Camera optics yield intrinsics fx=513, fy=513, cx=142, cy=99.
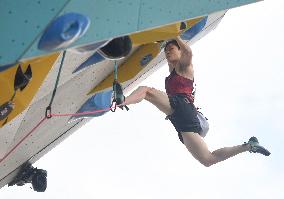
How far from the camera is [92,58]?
20.6ft

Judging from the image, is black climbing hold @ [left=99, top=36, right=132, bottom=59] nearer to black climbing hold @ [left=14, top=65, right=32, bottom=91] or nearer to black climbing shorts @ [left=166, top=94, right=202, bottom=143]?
black climbing hold @ [left=14, top=65, right=32, bottom=91]

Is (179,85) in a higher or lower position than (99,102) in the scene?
higher

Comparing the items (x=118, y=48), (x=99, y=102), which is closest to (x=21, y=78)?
(x=118, y=48)

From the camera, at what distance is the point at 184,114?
26.7 feet

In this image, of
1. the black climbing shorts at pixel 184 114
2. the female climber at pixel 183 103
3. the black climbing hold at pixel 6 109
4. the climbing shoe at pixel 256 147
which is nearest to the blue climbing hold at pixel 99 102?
the female climber at pixel 183 103

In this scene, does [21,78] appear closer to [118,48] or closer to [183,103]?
[118,48]

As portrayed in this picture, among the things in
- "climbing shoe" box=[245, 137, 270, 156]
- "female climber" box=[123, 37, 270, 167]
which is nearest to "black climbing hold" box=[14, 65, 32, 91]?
"female climber" box=[123, 37, 270, 167]

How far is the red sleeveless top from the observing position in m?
8.18

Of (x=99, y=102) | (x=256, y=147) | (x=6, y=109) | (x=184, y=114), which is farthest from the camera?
(x=256, y=147)

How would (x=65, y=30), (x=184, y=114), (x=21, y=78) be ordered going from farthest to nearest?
(x=184, y=114) < (x=21, y=78) < (x=65, y=30)

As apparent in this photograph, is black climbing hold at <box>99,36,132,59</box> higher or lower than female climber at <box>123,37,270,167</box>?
lower

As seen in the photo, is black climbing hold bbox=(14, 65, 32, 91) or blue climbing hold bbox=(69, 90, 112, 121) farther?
blue climbing hold bbox=(69, 90, 112, 121)

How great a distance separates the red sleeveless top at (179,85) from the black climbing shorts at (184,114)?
8 centimetres

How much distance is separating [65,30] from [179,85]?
4660 mm
